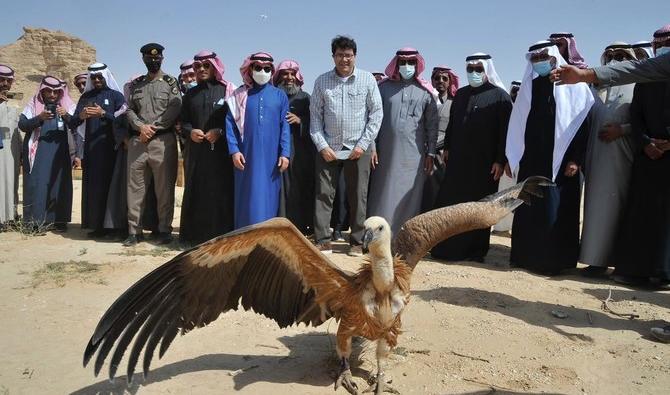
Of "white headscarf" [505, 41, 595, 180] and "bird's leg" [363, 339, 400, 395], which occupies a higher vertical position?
"white headscarf" [505, 41, 595, 180]

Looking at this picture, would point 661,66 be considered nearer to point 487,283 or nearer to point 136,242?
point 487,283

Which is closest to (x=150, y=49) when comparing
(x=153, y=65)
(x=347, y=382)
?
(x=153, y=65)

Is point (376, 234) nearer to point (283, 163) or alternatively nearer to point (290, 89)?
point (283, 163)

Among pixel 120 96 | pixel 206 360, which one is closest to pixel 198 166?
pixel 120 96

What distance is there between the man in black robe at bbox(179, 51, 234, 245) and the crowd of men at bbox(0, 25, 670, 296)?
0.7 inches

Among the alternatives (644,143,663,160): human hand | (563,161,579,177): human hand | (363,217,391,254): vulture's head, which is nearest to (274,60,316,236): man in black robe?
(563,161,579,177): human hand

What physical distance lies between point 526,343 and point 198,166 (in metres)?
4.44

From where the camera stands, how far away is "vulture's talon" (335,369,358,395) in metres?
3.20

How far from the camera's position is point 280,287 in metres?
3.25

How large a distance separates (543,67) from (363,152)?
224 cm

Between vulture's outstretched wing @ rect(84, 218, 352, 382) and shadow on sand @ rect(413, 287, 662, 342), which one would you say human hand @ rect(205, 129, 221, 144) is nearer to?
shadow on sand @ rect(413, 287, 662, 342)

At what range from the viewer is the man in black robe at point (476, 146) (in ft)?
20.2

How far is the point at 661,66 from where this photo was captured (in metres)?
3.77

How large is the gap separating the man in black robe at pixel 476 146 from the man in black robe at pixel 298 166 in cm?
183
